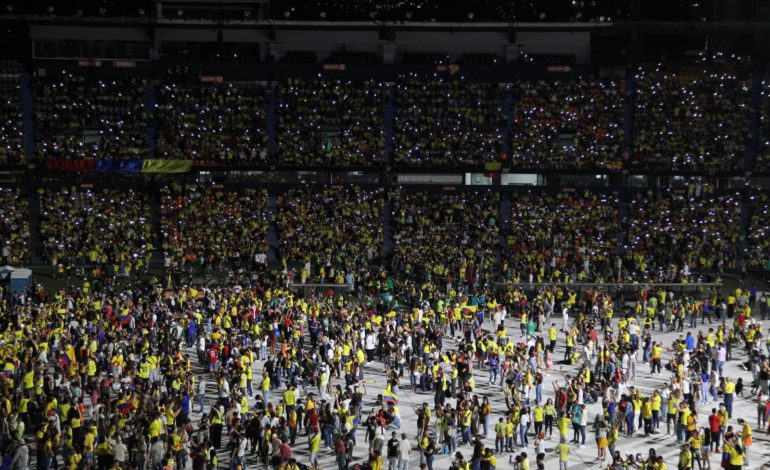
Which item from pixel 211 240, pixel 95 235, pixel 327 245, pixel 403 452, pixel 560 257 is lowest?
pixel 403 452

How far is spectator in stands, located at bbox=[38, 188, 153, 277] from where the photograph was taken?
1815 inches

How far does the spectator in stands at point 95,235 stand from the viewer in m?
46.1

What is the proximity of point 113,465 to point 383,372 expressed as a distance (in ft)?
37.5

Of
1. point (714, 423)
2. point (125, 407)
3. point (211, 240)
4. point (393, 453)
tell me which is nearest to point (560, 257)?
point (211, 240)

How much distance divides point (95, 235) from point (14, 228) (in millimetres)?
3812

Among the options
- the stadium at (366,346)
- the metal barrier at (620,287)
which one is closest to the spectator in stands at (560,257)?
the stadium at (366,346)

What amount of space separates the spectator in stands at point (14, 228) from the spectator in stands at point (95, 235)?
785 millimetres

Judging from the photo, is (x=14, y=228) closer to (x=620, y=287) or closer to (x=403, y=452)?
(x=620, y=287)

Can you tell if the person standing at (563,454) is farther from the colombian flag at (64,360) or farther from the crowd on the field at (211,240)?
the crowd on the field at (211,240)

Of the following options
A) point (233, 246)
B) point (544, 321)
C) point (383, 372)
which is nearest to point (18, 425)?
point (383, 372)

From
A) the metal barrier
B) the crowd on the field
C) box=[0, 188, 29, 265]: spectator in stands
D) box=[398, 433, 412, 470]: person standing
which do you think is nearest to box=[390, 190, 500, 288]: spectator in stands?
the metal barrier

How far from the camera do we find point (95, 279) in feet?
145

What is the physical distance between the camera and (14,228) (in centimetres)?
4841

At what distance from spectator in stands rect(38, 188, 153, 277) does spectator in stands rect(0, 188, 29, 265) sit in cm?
79
